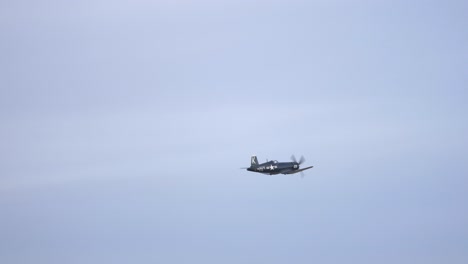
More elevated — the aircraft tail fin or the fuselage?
the aircraft tail fin

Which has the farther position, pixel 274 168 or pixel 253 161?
pixel 253 161

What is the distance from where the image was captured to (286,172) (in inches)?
7539

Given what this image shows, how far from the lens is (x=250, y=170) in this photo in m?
192

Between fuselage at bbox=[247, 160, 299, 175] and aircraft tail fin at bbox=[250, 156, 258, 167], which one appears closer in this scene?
fuselage at bbox=[247, 160, 299, 175]

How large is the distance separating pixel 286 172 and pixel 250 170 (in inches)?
544

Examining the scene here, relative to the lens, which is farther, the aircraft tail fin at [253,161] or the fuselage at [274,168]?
the aircraft tail fin at [253,161]

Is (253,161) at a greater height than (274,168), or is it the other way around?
(253,161)

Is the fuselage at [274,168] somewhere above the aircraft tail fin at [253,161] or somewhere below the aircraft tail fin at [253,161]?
below
